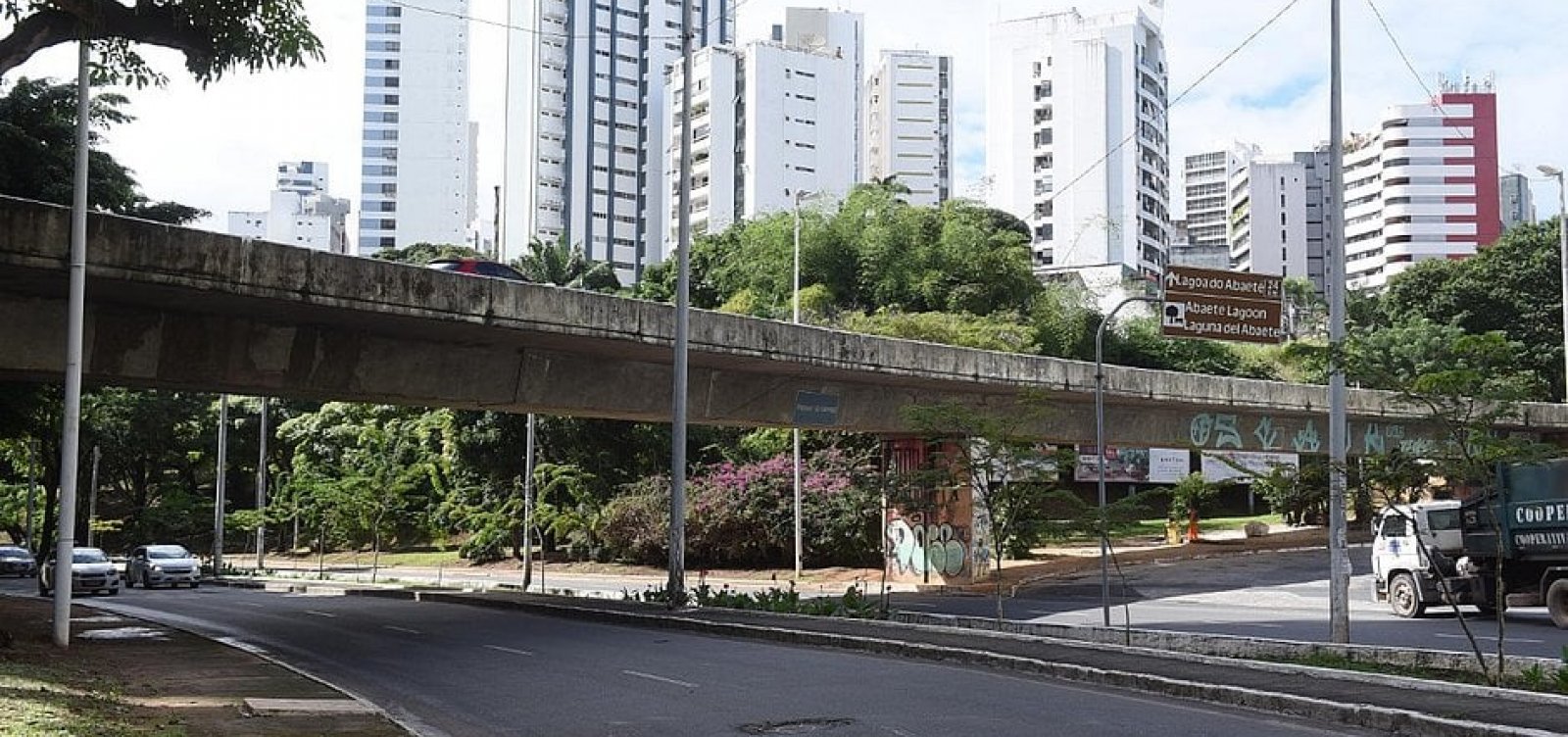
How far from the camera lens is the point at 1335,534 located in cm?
1759

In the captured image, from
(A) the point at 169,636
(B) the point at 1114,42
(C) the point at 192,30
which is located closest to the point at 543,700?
(C) the point at 192,30

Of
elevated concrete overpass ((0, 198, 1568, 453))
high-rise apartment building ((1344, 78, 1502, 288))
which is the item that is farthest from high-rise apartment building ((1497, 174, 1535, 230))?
elevated concrete overpass ((0, 198, 1568, 453))

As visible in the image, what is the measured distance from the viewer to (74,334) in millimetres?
17797

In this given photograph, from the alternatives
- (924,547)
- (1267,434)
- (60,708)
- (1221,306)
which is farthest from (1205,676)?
(1267,434)

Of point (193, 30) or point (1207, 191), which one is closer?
point (193, 30)

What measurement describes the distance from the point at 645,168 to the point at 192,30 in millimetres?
103438

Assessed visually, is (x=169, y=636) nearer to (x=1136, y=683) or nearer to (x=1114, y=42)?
(x=1136, y=683)

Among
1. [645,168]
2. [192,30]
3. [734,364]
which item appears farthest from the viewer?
[645,168]

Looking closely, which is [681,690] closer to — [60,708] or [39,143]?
[60,708]

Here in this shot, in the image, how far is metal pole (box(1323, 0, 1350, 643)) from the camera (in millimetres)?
17297

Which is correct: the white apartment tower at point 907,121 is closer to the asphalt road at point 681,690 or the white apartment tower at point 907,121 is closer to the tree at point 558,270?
the tree at point 558,270

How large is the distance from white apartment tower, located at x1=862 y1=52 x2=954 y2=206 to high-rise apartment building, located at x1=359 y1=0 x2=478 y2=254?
38761 mm

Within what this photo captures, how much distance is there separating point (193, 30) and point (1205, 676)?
12672mm

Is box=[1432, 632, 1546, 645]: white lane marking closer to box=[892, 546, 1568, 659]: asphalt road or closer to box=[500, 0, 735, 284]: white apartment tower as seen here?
box=[892, 546, 1568, 659]: asphalt road
